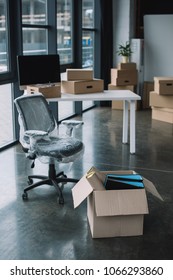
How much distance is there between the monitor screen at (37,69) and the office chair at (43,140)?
2.31 feet

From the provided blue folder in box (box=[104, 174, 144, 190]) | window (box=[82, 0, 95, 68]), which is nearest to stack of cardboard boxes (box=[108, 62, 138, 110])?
window (box=[82, 0, 95, 68])

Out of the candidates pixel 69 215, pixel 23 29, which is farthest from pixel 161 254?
pixel 23 29

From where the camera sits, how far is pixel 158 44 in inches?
315

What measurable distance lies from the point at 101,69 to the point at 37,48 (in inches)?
91.9

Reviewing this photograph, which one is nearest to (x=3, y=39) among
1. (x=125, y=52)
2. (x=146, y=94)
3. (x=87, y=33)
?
(x=87, y=33)

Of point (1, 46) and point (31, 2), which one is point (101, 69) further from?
point (1, 46)

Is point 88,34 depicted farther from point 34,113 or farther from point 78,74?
point 34,113

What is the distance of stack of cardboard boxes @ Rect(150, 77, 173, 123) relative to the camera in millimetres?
6691

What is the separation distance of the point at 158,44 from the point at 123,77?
1.05 m

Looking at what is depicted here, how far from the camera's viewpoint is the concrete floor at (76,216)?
2756 mm

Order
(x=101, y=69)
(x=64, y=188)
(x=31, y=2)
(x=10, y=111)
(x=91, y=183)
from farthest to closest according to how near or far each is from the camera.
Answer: (x=101, y=69) → (x=31, y=2) → (x=10, y=111) → (x=64, y=188) → (x=91, y=183)

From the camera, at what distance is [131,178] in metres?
3.12

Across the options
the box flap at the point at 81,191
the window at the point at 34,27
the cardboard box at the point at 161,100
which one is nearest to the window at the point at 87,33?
the window at the point at 34,27

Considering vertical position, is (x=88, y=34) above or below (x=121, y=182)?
above
